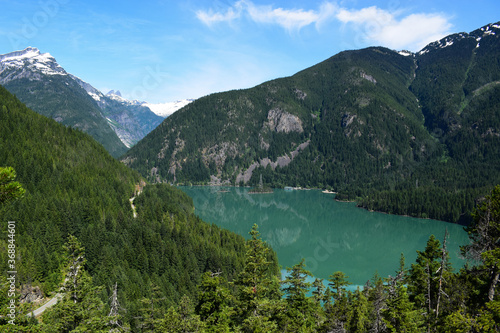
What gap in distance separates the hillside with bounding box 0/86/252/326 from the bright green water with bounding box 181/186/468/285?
29.8m

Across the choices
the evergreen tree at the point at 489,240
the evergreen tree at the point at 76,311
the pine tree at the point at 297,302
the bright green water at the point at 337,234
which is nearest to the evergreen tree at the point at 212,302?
the pine tree at the point at 297,302

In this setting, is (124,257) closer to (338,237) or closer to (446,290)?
(446,290)

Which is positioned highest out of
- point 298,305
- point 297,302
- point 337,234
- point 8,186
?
point 8,186

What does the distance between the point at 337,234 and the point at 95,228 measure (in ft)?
314

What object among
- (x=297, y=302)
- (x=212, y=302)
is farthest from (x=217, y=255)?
(x=297, y=302)

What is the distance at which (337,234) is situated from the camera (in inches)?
5256

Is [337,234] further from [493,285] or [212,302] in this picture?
[493,285]

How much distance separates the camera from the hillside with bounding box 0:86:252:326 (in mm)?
58138

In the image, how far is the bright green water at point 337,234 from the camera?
307 ft

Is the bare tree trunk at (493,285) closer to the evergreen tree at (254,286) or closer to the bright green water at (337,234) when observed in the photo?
the evergreen tree at (254,286)

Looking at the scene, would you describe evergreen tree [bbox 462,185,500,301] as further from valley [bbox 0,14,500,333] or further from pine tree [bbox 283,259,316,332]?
pine tree [bbox 283,259,316,332]

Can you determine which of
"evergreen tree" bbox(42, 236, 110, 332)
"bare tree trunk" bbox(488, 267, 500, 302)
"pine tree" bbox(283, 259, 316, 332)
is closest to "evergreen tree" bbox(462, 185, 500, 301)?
"bare tree trunk" bbox(488, 267, 500, 302)

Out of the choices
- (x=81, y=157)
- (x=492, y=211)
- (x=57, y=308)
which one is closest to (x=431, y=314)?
(x=492, y=211)

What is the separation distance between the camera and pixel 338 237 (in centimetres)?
12938
